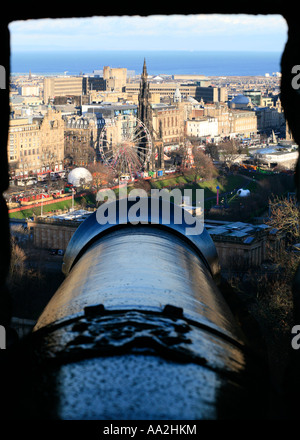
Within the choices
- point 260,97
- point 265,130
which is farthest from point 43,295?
point 260,97

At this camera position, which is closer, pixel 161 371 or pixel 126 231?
pixel 161 371

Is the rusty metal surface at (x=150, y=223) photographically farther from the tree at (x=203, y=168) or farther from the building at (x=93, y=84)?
the building at (x=93, y=84)

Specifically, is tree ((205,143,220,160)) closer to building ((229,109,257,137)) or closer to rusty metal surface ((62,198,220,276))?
building ((229,109,257,137))

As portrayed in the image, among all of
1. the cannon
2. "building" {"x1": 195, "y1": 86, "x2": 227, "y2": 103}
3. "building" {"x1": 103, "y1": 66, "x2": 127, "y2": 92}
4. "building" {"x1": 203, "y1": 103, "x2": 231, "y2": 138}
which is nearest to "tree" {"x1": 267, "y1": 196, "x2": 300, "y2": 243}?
the cannon

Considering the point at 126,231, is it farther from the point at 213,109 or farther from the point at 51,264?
the point at 213,109

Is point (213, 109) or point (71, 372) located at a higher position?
point (213, 109)

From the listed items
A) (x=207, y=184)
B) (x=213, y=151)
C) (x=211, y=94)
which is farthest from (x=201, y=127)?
(x=211, y=94)
